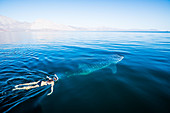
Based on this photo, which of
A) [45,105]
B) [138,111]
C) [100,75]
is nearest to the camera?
[138,111]

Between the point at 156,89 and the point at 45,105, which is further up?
the point at 156,89

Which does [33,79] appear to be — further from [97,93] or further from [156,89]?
[156,89]

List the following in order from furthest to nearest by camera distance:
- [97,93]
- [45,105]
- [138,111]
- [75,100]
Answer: [97,93]
[75,100]
[45,105]
[138,111]

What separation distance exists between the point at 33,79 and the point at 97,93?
410cm

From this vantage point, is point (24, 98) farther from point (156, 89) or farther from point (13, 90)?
point (156, 89)

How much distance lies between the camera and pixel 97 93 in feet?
14.9

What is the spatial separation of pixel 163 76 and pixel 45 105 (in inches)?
305

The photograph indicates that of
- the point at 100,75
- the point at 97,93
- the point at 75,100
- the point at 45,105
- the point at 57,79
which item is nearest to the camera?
the point at 45,105

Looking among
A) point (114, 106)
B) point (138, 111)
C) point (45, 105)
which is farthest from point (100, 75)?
point (45, 105)

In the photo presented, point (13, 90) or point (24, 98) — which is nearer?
point (24, 98)

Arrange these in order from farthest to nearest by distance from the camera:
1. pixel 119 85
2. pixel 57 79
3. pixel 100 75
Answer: pixel 100 75, pixel 57 79, pixel 119 85

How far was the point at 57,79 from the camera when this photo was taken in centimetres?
574

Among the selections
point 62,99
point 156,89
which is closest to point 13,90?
point 62,99

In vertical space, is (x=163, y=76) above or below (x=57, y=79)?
above
